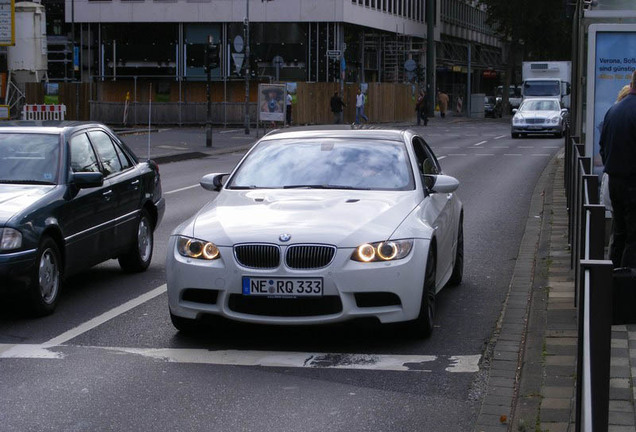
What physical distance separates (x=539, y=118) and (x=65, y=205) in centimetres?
3838

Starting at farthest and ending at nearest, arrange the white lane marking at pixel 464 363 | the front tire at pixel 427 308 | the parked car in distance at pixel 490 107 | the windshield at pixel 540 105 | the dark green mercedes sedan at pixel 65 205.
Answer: the parked car in distance at pixel 490 107 < the windshield at pixel 540 105 < the dark green mercedes sedan at pixel 65 205 < the front tire at pixel 427 308 < the white lane marking at pixel 464 363

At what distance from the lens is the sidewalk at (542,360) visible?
5.95m

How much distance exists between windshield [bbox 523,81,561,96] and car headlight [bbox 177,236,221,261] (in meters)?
51.7

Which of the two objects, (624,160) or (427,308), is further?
(624,160)

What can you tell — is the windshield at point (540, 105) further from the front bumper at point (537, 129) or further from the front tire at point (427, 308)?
the front tire at point (427, 308)

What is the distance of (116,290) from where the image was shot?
10500 millimetres

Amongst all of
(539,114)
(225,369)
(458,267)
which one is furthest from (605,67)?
(539,114)

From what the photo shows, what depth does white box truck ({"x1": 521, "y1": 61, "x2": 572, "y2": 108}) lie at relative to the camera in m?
58.2

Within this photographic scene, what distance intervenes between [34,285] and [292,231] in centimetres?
214

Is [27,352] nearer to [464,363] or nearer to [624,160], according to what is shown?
[464,363]

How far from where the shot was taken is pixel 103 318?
9094 millimetres

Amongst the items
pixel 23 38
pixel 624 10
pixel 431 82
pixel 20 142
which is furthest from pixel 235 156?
pixel 431 82

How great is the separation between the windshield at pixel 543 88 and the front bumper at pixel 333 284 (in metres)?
51.6

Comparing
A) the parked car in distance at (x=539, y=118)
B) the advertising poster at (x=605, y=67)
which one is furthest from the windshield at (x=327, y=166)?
the parked car in distance at (x=539, y=118)
